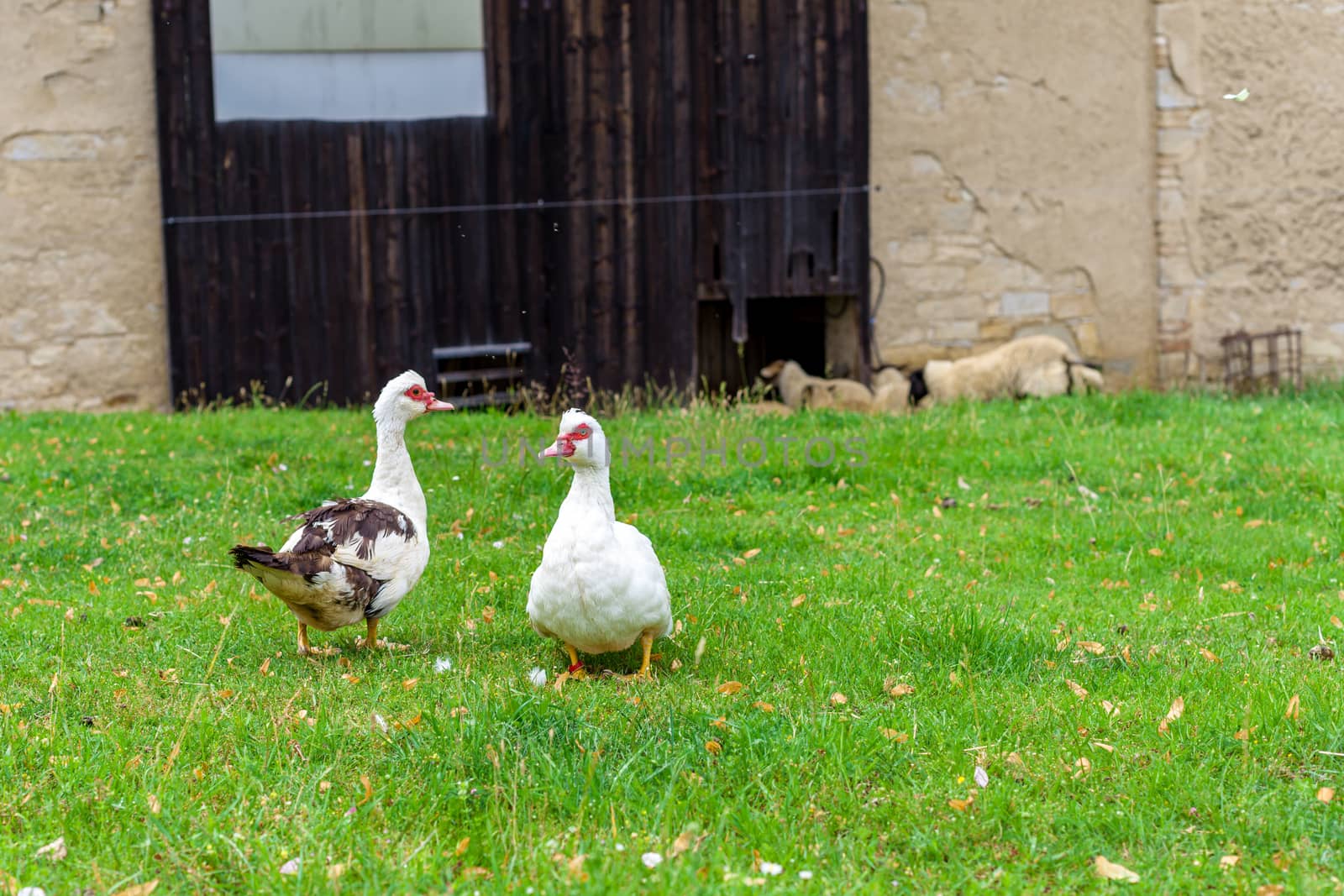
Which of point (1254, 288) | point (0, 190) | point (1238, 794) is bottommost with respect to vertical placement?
point (1238, 794)

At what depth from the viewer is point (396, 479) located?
525 centimetres

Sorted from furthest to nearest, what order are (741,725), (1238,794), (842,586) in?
(842,586), (741,725), (1238,794)

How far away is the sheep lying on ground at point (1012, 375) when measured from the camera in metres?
12.3

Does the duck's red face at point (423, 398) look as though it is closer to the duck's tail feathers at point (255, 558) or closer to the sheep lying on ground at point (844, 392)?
the duck's tail feathers at point (255, 558)

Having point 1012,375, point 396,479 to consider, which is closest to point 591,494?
point 396,479

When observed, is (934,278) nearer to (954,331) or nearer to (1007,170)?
(954,331)

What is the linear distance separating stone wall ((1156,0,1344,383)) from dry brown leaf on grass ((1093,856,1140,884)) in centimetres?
1104

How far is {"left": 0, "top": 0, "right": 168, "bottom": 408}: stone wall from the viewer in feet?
37.3

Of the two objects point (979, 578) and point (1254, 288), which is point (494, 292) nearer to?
point (979, 578)

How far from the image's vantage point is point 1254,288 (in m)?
13.7

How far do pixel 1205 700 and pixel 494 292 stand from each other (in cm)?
850

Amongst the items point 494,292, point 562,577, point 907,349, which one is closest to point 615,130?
point 494,292

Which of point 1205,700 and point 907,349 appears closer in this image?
point 1205,700

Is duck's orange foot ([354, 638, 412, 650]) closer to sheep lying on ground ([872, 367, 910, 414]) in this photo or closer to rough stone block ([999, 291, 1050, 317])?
sheep lying on ground ([872, 367, 910, 414])
